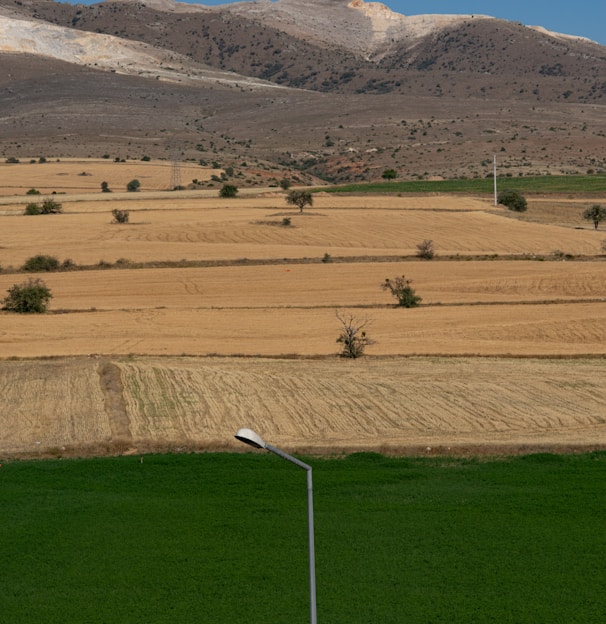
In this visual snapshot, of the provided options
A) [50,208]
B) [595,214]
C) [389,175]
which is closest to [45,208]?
[50,208]

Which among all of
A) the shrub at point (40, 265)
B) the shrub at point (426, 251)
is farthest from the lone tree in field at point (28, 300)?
the shrub at point (426, 251)

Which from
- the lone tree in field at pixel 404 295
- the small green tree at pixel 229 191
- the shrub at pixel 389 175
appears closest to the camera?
the lone tree in field at pixel 404 295

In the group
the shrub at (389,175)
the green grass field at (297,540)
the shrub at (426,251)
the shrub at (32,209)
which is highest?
the green grass field at (297,540)

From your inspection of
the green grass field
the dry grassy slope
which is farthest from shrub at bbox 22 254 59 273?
the green grass field

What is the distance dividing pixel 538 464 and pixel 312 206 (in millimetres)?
72818

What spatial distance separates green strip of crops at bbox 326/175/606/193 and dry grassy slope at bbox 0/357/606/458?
7720 cm

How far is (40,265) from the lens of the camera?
71375mm

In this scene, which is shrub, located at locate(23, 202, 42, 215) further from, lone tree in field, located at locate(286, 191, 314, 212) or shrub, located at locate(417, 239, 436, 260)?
shrub, located at locate(417, 239, 436, 260)

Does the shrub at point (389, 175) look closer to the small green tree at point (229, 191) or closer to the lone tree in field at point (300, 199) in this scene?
the small green tree at point (229, 191)

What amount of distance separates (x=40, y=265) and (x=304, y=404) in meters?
37.4

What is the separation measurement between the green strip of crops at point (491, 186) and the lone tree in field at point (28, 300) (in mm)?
65260

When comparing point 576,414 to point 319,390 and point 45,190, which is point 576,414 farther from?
point 45,190

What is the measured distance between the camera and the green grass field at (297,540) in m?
21.2

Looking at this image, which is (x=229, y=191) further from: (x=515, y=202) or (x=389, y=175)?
(x=389, y=175)
